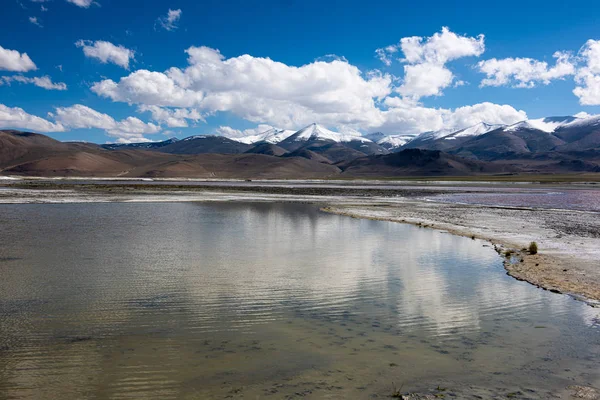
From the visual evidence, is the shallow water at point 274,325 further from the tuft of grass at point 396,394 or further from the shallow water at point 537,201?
the shallow water at point 537,201

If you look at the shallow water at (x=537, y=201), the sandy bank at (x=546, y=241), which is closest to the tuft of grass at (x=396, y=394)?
the sandy bank at (x=546, y=241)

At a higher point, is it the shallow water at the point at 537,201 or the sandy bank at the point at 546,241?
the shallow water at the point at 537,201

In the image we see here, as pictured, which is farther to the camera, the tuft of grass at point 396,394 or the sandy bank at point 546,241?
the sandy bank at point 546,241

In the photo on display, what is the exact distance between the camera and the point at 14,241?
2178cm

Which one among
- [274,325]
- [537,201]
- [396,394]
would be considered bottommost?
[396,394]

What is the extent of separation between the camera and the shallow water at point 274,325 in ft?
25.8

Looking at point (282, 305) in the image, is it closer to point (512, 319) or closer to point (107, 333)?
point (107, 333)

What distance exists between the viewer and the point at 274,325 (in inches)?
412

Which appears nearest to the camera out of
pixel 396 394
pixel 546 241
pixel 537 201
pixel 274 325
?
pixel 396 394

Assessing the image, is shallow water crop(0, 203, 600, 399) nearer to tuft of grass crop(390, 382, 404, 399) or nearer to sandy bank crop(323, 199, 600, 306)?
tuft of grass crop(390, 382, 404, 399)

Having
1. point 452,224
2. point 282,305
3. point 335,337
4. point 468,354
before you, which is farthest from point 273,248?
point 452,224

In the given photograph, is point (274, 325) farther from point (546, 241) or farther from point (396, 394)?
point (546, 241)

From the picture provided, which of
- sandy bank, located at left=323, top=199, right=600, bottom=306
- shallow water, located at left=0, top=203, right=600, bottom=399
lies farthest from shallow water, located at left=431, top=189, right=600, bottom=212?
shallow water, located at left=0, top=203, right=600, bottom=399

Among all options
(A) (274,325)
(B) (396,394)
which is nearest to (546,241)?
(A) (274,325)
